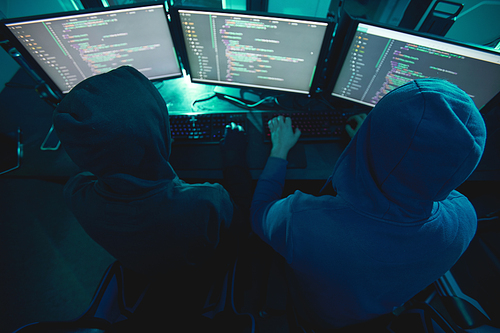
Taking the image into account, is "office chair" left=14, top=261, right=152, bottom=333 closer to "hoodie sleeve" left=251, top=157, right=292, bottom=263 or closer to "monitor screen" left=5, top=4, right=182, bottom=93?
"hoodie sleeve" left=251, top=157, right=292, bottom=263

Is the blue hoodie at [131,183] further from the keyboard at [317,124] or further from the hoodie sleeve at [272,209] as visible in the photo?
the keyboard at [317,124]

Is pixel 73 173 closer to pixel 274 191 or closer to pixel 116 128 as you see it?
pixel 116 128

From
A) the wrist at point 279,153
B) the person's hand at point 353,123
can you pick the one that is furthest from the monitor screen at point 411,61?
the wrist at point 279,153

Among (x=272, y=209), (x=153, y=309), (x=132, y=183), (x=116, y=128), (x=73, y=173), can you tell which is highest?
(x=116, y=128)

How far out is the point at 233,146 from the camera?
3.57 feet

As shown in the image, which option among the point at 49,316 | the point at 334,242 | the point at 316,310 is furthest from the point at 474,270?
the point at 49,316

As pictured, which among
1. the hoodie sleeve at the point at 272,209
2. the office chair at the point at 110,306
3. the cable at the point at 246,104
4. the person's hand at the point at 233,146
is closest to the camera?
the office chair at the point at 110,306

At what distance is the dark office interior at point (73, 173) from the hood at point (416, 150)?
1.66 ft

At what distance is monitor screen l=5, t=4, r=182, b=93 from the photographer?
36.6 inches

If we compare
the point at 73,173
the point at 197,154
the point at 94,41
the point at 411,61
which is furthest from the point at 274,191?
the point at 94,41

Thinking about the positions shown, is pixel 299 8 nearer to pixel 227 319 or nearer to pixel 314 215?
pixel 314 215

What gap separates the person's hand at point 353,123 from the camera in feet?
3.69

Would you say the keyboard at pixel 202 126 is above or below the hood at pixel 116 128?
below

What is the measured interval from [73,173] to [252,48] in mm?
1086
